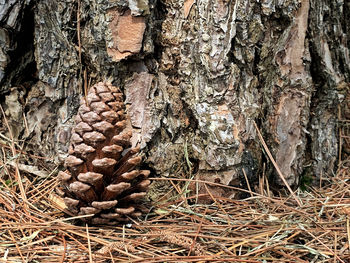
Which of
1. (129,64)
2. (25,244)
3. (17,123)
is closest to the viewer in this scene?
(25,244)

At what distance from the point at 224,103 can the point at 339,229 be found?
62cm

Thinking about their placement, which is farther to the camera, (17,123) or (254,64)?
(17,123)

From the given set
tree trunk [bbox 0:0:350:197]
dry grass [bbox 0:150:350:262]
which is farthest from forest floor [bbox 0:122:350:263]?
tree trunk [bbox 0:0:350:197]

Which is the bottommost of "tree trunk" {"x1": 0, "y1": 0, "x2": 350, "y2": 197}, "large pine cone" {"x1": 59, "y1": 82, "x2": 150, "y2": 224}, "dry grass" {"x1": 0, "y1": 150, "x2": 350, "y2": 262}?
"dry grass" {"x1": 0, "y1": 150, "x2": 350, "y2": 262}

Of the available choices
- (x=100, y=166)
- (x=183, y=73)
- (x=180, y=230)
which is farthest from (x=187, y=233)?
(x=183, y=73)

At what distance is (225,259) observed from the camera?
1201 mm

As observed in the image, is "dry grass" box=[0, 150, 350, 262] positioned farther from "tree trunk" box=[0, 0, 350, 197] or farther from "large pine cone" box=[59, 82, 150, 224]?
"tree trunk" box=[0, 0, 350, 197]

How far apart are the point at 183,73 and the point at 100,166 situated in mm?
524

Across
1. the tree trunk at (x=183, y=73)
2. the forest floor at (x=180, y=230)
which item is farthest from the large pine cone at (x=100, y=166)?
the tree trunk at (x=183, y=73)

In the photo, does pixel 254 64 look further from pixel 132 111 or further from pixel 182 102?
pixel 132 111

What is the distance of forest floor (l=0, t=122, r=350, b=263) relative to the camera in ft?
4.16

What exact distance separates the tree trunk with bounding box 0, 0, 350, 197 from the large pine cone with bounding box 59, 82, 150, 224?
202 mm

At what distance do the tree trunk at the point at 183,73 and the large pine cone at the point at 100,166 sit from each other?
20 centimetres

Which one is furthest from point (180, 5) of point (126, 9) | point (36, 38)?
point (36, 38)
